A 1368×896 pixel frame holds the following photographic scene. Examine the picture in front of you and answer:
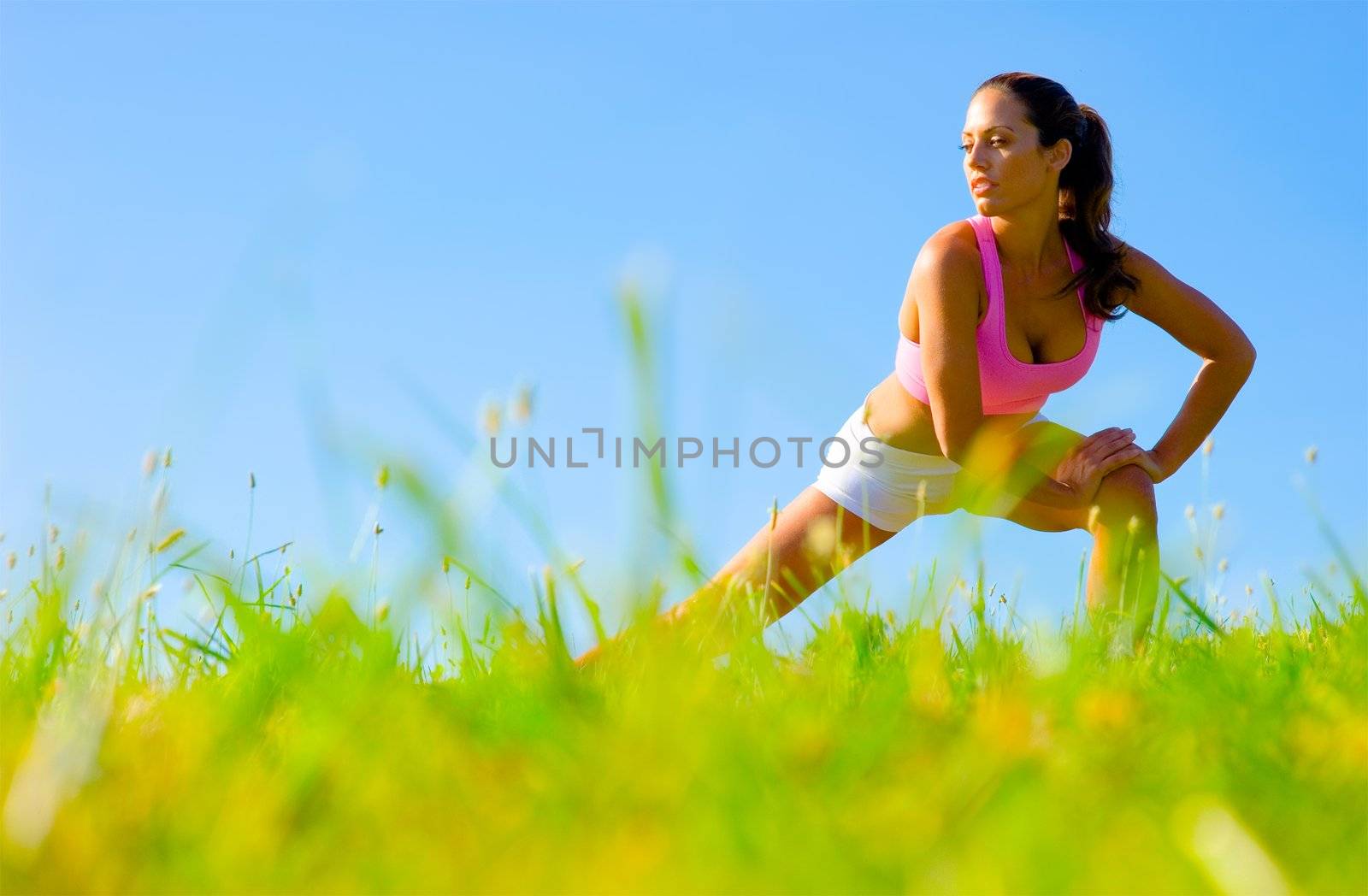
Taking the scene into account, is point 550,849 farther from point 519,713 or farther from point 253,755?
point 253,755

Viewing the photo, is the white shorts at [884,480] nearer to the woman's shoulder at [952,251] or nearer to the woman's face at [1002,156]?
the woman's shoulder at [952,251]

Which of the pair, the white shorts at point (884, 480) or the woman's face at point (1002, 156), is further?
the white shorts at point (884, 480)

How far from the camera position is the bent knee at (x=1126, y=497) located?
3686 millimetres

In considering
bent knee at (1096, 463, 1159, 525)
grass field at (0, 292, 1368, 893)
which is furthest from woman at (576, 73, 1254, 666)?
grass field at (0, 292, 1368, 893)

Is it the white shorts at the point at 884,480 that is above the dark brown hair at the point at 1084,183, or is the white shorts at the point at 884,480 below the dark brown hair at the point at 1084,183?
below

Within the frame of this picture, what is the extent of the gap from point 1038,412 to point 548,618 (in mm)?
2852

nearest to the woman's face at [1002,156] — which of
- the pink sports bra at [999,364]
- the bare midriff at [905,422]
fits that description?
the pink sports bra at [999,364]

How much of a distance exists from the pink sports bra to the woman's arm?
0.23 meters

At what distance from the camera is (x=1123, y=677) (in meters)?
2.13

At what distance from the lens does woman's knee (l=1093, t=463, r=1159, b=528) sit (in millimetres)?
3684

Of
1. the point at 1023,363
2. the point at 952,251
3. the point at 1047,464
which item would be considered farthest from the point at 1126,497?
the point at 952,251

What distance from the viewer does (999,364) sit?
3.70 m

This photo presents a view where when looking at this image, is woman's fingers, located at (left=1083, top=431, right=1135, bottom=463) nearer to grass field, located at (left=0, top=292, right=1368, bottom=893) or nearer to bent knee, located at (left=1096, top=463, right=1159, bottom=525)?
bent knee, located at (left=1096, top=463, right=1159, bottom=525)

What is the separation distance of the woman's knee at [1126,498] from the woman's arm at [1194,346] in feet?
0.91
